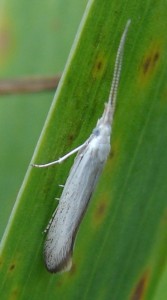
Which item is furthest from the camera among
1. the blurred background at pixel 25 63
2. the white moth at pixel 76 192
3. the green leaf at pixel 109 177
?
the blurred background at pixel 25 63

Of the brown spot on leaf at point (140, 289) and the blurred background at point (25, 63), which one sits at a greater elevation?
the blurred background at point (25, 63)

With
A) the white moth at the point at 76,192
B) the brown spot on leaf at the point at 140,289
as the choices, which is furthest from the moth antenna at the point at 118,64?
the brown spot on leaf at the point at 140,289

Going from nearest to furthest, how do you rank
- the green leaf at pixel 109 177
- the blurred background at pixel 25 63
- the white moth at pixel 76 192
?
the green leaf at pixel 109 177
the white moth at pixel 76 192
the blurred background at pixel 25 63

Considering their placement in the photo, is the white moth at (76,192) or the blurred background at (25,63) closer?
the white moth at (76,192)

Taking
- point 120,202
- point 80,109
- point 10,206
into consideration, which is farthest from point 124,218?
point 10,206

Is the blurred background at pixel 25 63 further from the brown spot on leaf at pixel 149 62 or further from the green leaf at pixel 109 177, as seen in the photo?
the brown spot on leaf at pixel 149 62

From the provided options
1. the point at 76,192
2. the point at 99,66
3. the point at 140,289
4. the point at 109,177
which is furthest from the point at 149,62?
the point at 140,289

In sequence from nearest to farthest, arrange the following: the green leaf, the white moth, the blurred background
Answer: the green leaf → the white moth → the blurred background

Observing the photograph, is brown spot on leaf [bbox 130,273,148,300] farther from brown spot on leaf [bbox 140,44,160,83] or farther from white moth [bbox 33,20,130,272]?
brown spot on leaf [bbox 140,44,160,83]

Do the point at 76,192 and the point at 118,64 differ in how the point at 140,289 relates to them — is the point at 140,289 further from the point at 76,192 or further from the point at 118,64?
the point at 118,64

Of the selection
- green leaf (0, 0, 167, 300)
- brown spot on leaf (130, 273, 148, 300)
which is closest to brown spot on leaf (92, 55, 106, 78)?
green leaf (0, 0, 167, 300)
